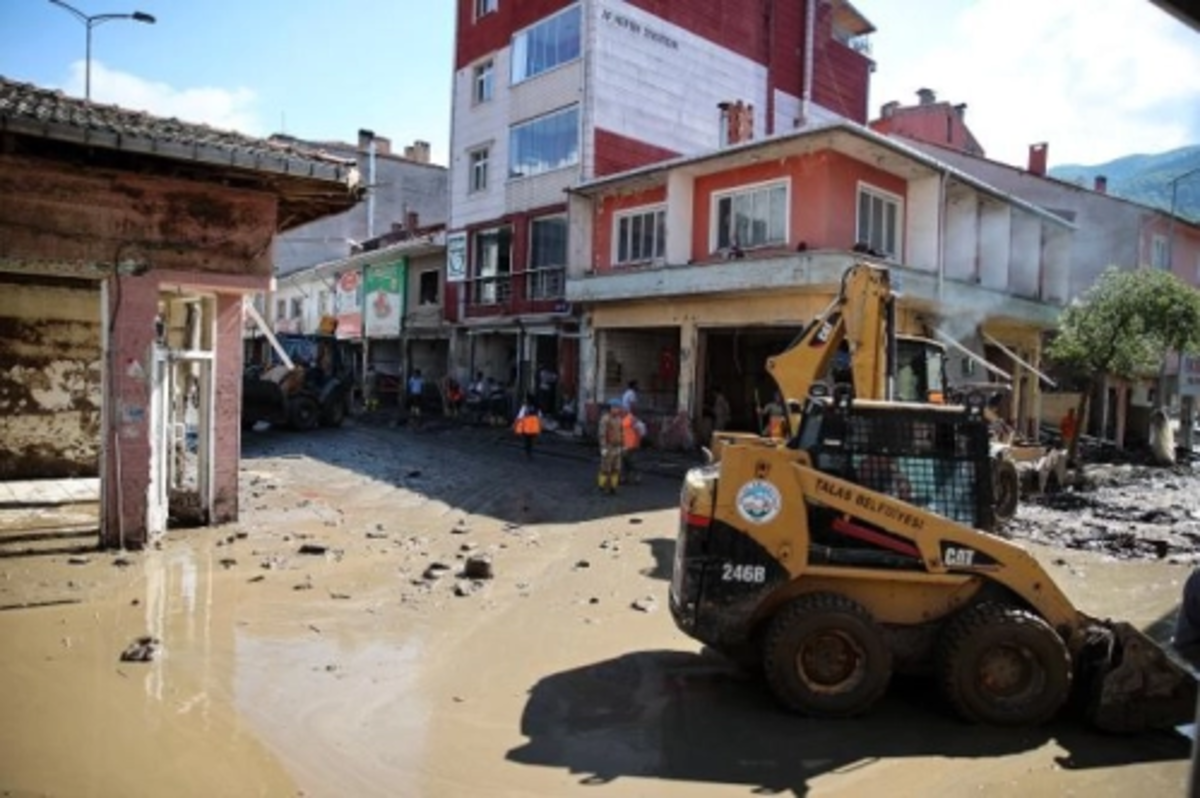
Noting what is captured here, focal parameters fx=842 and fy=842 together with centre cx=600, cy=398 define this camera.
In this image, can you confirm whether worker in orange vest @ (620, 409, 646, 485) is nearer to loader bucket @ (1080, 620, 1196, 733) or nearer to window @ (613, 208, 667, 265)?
window @ (613, 208, 667, 265)

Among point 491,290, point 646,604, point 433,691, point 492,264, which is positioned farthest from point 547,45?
point 433,691

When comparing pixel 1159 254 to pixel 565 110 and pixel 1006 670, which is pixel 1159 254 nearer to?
pixel 565 110

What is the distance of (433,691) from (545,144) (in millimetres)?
22147

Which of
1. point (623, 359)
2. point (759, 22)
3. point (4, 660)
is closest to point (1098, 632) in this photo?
point (4, 660)

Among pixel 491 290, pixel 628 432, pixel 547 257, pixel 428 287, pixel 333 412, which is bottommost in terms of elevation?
pixel 333 412

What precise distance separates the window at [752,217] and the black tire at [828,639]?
546 inches

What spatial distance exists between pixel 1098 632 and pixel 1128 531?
825cm

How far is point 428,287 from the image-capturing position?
31516 mm

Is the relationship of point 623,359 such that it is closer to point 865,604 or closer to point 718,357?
point 718,357

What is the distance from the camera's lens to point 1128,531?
40.7 feet

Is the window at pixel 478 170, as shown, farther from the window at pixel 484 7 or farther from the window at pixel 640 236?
the window at pixel 640 236

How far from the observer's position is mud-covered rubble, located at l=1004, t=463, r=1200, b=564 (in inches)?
452

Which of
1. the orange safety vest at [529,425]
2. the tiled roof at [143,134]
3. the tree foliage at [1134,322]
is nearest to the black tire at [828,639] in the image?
the tiled roof at [143,134]

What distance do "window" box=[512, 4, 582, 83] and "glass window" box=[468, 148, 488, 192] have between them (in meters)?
2.81
